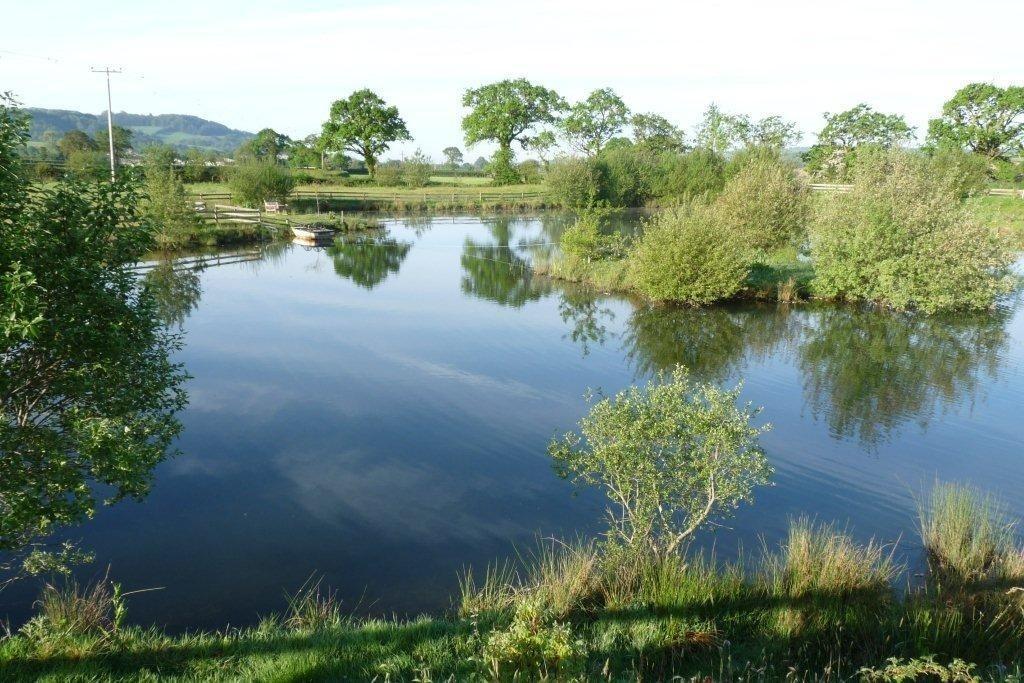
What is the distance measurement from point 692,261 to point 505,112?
237 ft

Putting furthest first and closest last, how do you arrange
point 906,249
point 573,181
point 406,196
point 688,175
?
point 688,175 → point 406,196 → point 573,181 → point 906,249

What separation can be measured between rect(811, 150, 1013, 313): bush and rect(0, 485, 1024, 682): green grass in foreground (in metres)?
19.0

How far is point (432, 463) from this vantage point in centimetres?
1307

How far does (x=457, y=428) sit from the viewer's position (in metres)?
14.8

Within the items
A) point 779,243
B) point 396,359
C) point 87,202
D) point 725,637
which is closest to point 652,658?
point 725,637

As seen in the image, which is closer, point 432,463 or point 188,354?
point 432,463

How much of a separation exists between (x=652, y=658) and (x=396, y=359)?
570 inches

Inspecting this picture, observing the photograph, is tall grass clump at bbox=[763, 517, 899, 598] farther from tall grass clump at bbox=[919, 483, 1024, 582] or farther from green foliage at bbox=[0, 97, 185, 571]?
green foliage at bbox=[0, 97, 185, 571]

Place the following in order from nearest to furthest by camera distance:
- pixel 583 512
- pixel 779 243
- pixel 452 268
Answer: pixel 583 512 < pixel 779 243 < pixel 452 268

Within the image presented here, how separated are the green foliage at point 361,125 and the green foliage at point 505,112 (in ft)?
44.5

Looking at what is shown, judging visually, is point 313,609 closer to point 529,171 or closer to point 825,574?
point 825,574

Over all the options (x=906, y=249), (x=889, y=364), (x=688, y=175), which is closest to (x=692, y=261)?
(x=906, y=249)

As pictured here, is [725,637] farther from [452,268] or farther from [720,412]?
[452,268]

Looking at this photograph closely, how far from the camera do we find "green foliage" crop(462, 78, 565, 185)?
93.1m
